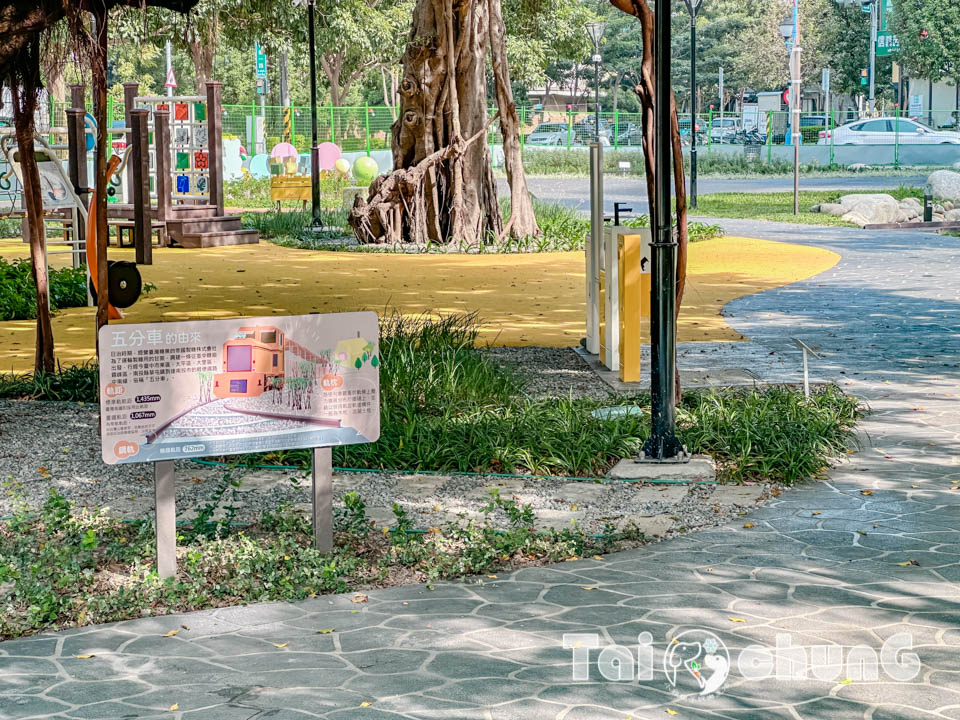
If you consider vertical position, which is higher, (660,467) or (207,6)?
(207,6)

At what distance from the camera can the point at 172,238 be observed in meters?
23.1

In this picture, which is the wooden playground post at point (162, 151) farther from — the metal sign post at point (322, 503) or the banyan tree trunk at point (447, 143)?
the metal sign post at point (322, 503)

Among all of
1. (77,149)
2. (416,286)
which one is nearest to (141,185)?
(77,149)

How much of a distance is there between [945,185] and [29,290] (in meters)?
21.5

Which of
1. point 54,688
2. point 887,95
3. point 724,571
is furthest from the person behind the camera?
point 887,95

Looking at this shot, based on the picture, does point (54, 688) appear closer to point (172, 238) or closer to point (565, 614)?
point (565, 614)

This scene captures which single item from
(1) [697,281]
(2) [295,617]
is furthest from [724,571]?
(1) [697,281]

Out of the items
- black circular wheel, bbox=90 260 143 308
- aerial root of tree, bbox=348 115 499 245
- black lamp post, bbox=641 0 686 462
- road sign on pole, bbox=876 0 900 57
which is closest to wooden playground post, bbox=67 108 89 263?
aerial root of tree, bbox=348 115 499 245

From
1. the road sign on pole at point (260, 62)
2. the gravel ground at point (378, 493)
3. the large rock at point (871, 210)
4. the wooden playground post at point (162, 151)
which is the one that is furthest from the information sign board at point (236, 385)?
the road sign on pole at point (260, 62)

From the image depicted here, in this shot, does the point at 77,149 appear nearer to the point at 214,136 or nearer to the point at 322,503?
the point at 214,136

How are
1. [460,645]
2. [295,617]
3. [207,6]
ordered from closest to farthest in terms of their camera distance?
1. [460,645]
2. [295,617]
3. [207,6]

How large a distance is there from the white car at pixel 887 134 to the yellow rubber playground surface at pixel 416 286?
29603 mm

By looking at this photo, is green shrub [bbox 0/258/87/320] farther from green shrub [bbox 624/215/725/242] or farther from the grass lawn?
the grass lawn

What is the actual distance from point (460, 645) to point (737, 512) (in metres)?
2.33
